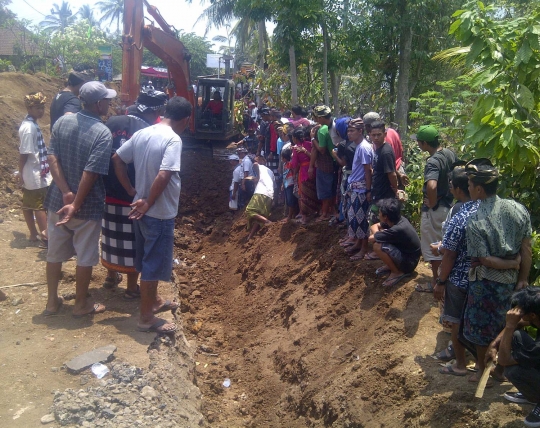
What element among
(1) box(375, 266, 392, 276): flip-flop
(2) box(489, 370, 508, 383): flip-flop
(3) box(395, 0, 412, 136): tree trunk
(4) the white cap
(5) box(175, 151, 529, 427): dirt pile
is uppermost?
(3) box(395, 0, 412, 136): tree trunk

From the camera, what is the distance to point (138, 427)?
12.3 ft

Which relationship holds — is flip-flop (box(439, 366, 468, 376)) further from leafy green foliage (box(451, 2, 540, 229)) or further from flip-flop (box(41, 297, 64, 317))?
flip-flop (box(41, 297, 64, 317))

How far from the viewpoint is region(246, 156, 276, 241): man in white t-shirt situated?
1000 cm

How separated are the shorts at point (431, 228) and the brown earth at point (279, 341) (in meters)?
0.44

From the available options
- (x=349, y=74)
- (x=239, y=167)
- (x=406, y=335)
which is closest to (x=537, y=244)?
(x=406, y=335)

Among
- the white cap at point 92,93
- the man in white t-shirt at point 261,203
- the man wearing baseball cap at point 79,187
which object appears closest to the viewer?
the man wearing baseball cap at point 79,187

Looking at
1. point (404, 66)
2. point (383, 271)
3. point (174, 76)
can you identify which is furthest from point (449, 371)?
point (174, 76)

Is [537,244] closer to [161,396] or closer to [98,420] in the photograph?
[161,396]

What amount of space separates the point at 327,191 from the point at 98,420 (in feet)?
17.0

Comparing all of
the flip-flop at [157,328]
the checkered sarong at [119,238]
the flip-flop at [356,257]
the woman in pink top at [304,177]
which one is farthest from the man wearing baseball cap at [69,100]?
the flip-flop at [356,257]

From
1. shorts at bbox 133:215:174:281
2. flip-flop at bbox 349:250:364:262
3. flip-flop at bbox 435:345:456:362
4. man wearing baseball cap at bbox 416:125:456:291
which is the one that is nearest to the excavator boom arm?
flip-flop at bbox 349:250:364:262

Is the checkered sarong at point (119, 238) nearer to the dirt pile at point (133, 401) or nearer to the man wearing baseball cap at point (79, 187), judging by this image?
the man wearing baseball cap at point (79, 187)

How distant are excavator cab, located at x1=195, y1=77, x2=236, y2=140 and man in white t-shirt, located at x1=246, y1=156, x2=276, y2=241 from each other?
24.7 feet

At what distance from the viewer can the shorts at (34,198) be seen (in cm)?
723
